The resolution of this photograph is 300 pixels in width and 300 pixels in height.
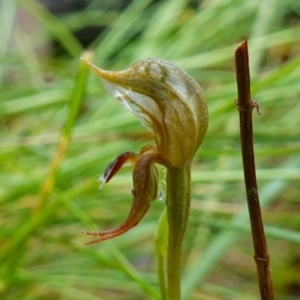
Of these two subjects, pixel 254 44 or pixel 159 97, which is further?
pixel 254 44

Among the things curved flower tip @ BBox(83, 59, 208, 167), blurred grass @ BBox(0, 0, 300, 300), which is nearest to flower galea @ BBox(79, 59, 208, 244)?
curved flower tip @ BBox(83, 59, 208, 167)

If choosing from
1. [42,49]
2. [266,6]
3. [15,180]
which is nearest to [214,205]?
[15,180]

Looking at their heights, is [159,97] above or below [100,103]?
below

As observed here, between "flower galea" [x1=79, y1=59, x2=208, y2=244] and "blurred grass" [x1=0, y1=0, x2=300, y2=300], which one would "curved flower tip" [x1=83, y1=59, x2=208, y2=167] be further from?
"blurred grass" [x1=0, y1=0, x2=300, y2=300]

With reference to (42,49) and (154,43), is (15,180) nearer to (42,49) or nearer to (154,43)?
(154,43)

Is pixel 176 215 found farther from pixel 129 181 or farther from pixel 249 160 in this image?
pixel 129 181

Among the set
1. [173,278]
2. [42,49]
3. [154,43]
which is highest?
[42,49]

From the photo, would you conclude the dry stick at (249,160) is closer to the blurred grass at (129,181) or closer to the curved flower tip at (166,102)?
the curved flower tip at (166,102)
